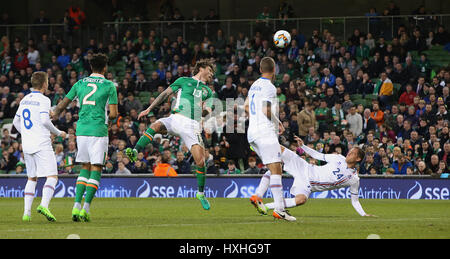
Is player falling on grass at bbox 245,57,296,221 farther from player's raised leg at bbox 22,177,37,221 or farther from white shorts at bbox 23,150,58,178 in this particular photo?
player's raised leg at bbox 22,177,37,221

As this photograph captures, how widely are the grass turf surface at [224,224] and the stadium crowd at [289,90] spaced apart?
18.4 feet

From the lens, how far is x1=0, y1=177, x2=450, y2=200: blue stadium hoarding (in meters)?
19.2

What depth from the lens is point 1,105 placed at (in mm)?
26438

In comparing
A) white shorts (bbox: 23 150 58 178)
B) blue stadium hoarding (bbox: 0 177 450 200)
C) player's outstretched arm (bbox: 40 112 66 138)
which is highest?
player's outstretched arm (bbox: 40 112 66 138)

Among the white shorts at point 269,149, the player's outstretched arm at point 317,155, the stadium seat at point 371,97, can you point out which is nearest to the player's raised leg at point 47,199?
the white shorts at point 269,149

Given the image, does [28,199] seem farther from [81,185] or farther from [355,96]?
[355,96]

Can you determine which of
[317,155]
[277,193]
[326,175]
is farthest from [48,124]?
[326,175]

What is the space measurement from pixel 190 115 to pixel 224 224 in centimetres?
277

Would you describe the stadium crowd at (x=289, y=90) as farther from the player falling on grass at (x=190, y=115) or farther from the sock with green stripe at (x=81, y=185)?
the sock with green stripe at (x=81, y=185)

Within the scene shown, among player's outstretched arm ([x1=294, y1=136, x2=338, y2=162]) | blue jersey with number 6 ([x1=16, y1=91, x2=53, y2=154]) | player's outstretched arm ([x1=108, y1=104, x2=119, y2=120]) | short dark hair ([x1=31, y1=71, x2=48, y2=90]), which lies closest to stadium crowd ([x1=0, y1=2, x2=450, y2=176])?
blue jersey with number 6 ([x1=16, y1=91, x2=53, y2=154])

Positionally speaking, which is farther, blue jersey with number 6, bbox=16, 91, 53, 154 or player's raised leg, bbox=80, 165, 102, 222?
blue jersey with number 6, bbox=16, 91, 53, 154

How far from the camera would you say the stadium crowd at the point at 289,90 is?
21.1 metres

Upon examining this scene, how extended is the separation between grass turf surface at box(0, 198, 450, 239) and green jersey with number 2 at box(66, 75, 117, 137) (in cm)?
133

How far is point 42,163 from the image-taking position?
11289mm
